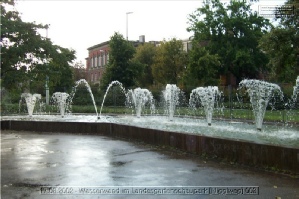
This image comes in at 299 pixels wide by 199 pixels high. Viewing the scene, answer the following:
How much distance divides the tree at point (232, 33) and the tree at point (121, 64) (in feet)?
25.5

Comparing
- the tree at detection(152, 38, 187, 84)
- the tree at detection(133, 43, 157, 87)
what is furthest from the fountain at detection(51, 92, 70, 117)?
the tree at detection(133, 43, 157, 87)

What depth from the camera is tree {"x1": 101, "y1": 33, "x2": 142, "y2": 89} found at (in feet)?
134

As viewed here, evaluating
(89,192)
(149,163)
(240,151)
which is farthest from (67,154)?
(240,151)

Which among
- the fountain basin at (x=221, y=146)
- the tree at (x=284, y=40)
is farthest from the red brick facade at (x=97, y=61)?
the fountain basin at (x=221, y=146)

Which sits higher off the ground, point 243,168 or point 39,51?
point 39,51

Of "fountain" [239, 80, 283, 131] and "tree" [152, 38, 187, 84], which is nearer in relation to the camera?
"fountain" [239, 80, 283, 131]

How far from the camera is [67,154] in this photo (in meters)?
9.45

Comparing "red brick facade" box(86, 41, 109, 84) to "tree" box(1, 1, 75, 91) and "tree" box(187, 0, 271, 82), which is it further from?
"tree" box(1, 1, 75, 91)

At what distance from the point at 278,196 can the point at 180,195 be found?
1472 mm

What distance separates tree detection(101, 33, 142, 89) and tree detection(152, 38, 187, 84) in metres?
4.65

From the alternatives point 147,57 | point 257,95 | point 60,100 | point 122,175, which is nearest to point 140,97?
point 60,100

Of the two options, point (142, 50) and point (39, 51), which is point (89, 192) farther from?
point (142, 50)

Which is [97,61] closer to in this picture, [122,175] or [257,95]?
[257,95]

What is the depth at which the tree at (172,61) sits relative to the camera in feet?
148
